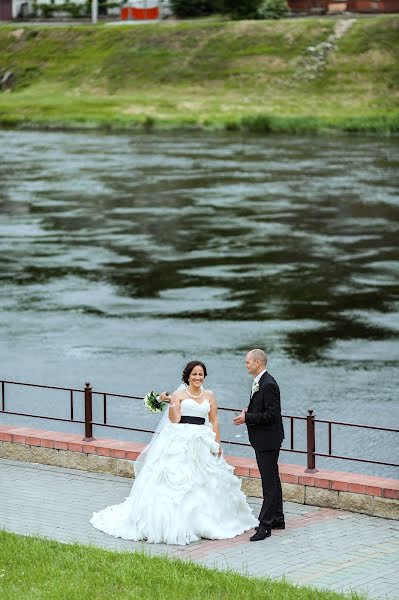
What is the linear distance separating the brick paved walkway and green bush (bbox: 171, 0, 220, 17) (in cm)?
9302

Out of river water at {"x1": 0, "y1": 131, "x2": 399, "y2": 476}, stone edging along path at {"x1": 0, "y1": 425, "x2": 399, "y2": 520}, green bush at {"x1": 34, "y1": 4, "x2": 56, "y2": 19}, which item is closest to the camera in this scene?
stone edging along path at {"x1": 0, "y1": 425, "x2": 399, "y2": 520}

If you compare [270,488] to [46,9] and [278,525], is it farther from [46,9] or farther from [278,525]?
[46,9]

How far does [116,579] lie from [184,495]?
175 cm

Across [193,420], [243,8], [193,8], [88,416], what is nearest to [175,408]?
[193,420]

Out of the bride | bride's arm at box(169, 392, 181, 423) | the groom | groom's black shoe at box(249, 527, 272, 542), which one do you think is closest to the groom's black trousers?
the groom

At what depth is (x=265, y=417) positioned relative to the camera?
12.0 meters

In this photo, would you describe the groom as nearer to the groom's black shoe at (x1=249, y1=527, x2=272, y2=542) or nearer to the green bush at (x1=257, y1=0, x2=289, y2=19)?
the groom's black shoe at (x1=249, y1=527, x2=272, y2=542)

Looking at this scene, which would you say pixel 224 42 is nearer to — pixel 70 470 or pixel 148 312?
pixel 148 312

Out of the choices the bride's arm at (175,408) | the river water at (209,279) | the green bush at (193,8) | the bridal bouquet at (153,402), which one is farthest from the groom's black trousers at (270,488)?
the green bush at (193,8)

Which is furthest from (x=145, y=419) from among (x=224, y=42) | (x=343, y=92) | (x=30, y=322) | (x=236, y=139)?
(x=224, y=42)

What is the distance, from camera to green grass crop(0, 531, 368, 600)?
10.1 metres

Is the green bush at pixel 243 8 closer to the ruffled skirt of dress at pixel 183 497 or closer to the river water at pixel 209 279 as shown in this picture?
the river water at pixel 209 279

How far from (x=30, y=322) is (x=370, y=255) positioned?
12699 millimetres

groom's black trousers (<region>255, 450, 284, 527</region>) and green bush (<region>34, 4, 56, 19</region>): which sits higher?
green bush (<region>34, 4, 56, 19</region>)
